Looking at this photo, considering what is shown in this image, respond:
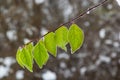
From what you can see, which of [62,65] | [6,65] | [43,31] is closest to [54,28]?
[43,31]

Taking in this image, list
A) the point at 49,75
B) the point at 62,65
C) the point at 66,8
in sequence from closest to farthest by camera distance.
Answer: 1. the point at 49,75
2. the point at 62,65
3. the point at 66,8

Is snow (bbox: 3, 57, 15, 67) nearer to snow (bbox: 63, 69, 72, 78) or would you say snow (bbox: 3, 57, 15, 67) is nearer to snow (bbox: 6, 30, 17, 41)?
snow (bbox: 6, 30, 17, 41)

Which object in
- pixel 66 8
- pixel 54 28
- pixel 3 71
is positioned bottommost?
pixel 3 71

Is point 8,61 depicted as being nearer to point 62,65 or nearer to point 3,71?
point 3,71

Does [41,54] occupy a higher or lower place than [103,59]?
lower

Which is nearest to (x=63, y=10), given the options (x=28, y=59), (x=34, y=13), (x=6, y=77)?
(x=34, y=13)

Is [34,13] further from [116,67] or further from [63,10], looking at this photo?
[116,67]
